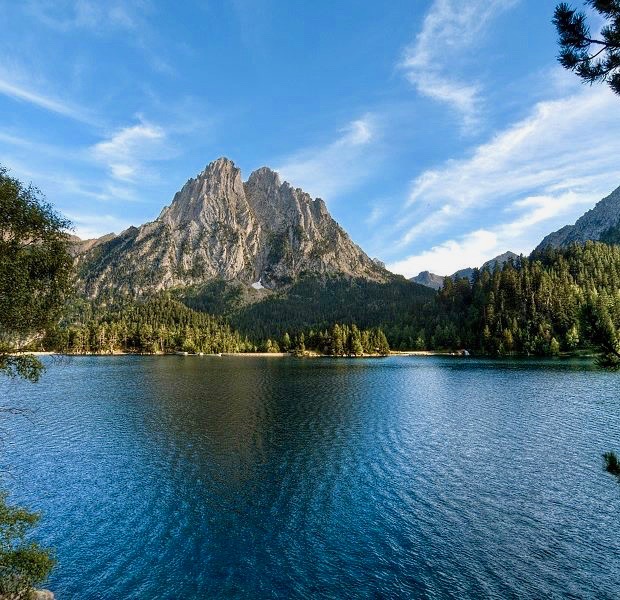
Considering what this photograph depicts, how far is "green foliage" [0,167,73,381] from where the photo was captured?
24447 mm

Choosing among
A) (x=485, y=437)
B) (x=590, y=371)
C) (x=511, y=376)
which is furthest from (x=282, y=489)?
(x=590, y=371)

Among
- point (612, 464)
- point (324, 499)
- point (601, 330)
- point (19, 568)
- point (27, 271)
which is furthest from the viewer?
point (324, 499)

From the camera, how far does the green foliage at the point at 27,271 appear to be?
24.4 m

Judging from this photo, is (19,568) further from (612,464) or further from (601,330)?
(601,330)

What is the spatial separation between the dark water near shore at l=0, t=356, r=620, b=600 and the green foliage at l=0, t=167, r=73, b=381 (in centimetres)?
374

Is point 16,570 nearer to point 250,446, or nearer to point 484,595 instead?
point 484,595

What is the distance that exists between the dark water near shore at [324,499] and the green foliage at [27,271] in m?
3.74

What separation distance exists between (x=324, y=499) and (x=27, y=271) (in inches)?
1279

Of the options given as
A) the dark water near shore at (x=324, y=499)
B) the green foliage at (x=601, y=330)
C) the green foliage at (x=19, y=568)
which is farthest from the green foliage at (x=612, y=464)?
the green foliage at (x=19, y=568)

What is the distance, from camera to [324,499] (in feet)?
128

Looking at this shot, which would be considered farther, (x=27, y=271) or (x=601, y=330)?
(x=27, y=271)

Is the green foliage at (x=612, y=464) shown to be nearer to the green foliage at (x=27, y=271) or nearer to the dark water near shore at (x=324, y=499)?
the dark water near shore at (x=324, y=499)

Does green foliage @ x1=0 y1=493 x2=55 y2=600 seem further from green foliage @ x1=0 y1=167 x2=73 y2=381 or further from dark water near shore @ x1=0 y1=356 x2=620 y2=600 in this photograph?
green foliage @ x1=0 y1=167 x2=73 y2=381

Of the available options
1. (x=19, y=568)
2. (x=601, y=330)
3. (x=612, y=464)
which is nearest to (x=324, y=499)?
(x=19, y=568)
